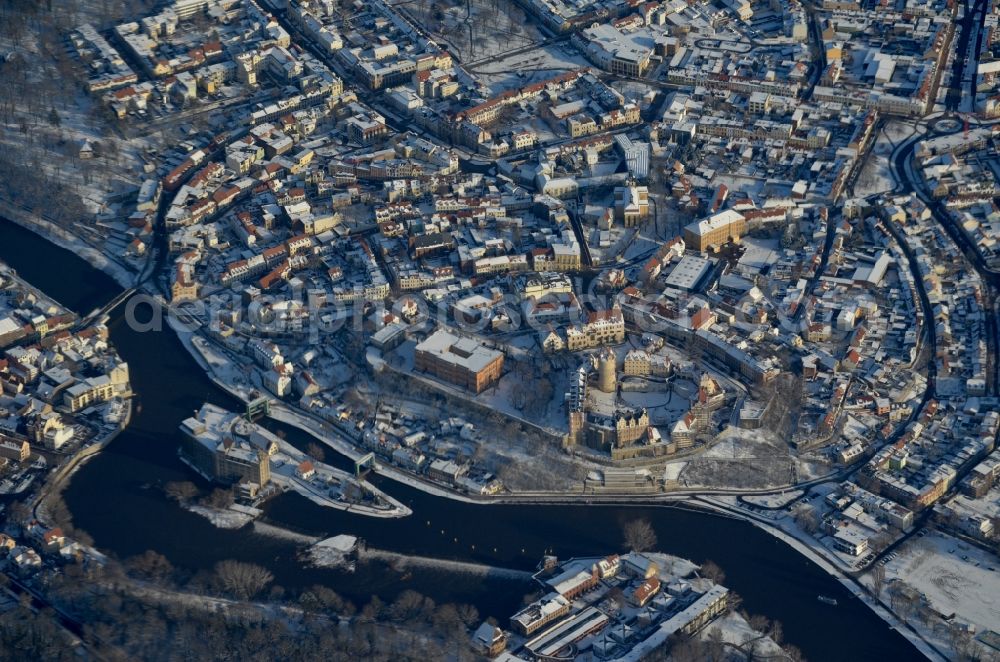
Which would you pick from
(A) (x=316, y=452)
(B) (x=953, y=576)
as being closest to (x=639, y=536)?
(B) (x=953, y=576)

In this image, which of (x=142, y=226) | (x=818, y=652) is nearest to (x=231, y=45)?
(x=142, y=226)

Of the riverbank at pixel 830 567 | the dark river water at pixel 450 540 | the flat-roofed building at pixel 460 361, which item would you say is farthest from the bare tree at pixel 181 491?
the riverbank at pixel 830 567

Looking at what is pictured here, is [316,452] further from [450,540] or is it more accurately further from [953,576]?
[953,576]

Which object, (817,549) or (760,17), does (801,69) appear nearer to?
(760,17)

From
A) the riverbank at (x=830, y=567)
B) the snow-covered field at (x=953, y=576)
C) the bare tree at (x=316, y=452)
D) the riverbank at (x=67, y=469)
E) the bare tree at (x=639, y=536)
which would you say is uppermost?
the snow-covered field at (x=953, y=576)

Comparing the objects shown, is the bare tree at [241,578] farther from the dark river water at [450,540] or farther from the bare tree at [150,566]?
the bare tree at [150,566]
